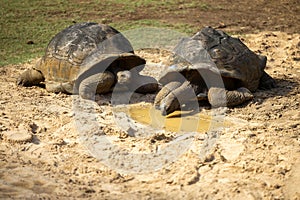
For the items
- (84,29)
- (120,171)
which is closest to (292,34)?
(84,29)

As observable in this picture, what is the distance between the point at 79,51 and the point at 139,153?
7.31 ft

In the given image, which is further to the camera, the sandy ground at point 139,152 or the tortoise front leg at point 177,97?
the tortoise front leg at point 177,97

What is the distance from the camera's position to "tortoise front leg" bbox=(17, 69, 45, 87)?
678 cm

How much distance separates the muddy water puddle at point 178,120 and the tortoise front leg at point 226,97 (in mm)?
271

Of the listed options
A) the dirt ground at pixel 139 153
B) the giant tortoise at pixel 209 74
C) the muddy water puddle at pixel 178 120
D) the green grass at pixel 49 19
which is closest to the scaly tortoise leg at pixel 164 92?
the giant tortoise at pixel 209 74

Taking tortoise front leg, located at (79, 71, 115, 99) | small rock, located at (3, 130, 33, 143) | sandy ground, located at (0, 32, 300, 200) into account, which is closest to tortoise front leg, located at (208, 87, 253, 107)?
sandy ground, located at (0, 32, 300, 200)

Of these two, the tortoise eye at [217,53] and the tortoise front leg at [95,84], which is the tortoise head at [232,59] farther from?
the tortoise front leg at [95,84]

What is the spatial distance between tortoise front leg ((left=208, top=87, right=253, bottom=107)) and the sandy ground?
11 cm

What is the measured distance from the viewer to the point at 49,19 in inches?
436

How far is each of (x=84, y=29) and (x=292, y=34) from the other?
4.83m

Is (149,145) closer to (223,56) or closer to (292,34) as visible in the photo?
(223,56)

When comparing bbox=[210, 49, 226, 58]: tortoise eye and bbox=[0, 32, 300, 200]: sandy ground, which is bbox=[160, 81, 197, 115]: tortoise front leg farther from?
bbox=[210, 49, 226, 58]: tortoise eye

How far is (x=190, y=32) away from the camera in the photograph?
9.75m

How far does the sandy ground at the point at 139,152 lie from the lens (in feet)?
12.8
